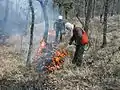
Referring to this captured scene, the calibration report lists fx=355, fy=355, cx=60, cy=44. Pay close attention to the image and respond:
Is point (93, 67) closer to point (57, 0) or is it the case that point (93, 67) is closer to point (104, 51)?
point (104, 51)

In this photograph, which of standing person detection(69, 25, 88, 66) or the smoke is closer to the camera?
standing person detection(69, 25, 88, 66)

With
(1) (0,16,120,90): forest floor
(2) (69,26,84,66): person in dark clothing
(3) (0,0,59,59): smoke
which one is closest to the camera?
(1) (0,16,120,90): forest floor

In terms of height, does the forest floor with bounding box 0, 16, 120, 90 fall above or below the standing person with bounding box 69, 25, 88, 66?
below

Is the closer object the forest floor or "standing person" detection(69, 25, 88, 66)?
the forest floor

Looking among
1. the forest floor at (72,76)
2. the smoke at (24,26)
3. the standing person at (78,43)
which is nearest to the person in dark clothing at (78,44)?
the standing person at (78,43)

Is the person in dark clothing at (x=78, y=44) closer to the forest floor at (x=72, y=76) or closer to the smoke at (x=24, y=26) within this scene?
the forest floor at (x=72, y=76)

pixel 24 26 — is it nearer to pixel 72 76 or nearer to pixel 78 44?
pixel 78 44

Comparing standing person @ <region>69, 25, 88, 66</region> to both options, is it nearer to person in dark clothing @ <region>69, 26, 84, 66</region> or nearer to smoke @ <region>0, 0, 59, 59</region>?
person in dark clothing @ <region>69, 26, 84, 66</region>

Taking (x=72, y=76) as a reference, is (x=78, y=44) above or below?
above

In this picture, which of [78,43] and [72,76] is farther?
[78,43]

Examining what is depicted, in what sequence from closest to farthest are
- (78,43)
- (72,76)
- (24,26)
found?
(72,76), (78,43), (24,26)

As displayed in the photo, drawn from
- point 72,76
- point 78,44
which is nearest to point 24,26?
point 78,44

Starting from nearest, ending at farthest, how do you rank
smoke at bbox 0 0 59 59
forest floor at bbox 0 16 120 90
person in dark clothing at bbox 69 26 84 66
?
forest floor at bbox 0 16 120 90 → person in dark clothing at bbox 69 26 84 66 → smoke at bbox 0 0 59 59

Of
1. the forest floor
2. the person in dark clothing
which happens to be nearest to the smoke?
the forest floor
